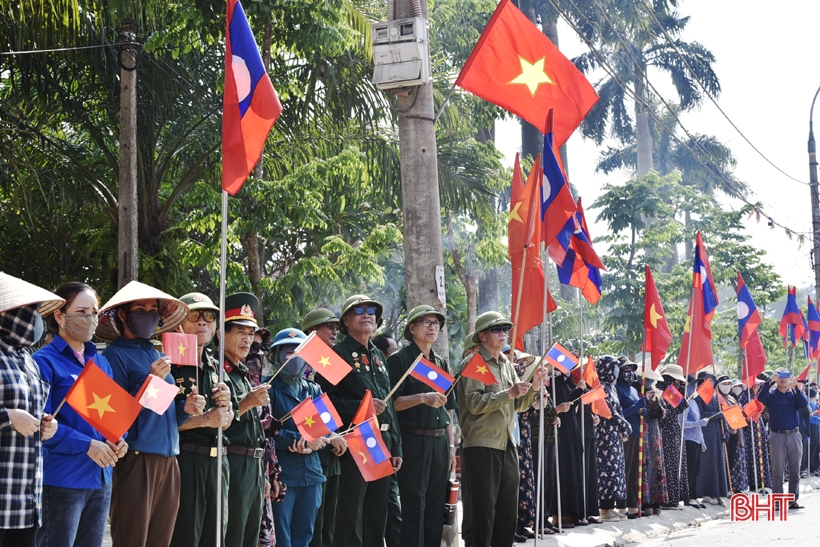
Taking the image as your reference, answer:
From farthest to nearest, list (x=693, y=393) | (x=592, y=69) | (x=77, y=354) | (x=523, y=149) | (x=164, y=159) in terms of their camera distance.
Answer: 1. (x=592, y=69)
2. (x=523, y=149)
3. (x=164, y=159)
4. (x=693, y=393)
5. (x=77, y=354)

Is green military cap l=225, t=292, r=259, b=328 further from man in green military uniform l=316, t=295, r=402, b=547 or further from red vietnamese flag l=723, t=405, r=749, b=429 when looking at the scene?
red vietnamese flag l=723, t=405, r=749, b=429

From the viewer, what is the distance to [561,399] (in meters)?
11.3

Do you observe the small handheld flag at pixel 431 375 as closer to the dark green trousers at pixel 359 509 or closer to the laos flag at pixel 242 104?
the dark green trousers at pixel 359 509

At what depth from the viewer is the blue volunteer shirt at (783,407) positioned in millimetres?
15305

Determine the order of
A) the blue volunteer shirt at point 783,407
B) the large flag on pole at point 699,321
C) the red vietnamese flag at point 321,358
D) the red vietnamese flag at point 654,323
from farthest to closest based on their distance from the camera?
the blue volunteer shirt at point 783,407 < the large flag on pole at point 699,321 < the red vietnamese flag at point 654,323 < the red vietnamese flag at point 321,358

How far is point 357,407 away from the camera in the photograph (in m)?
7.55

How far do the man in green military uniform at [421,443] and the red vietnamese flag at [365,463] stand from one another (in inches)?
28.7

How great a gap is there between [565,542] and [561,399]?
6.11ft

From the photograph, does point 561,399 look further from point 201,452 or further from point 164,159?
point 164,159

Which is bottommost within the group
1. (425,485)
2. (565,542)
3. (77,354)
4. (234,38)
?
(565,542)

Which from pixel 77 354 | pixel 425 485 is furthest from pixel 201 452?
pixel 425 485

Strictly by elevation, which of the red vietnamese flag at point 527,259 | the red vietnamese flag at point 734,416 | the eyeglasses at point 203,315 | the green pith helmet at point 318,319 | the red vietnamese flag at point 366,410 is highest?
the red vietnamese flag at point 527,259

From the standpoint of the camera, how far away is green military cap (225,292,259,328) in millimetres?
6508

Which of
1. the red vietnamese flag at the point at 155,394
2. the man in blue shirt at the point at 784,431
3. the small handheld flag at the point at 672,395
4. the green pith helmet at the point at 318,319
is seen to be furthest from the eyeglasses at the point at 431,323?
the man in blue shirt at the point at 784,431
